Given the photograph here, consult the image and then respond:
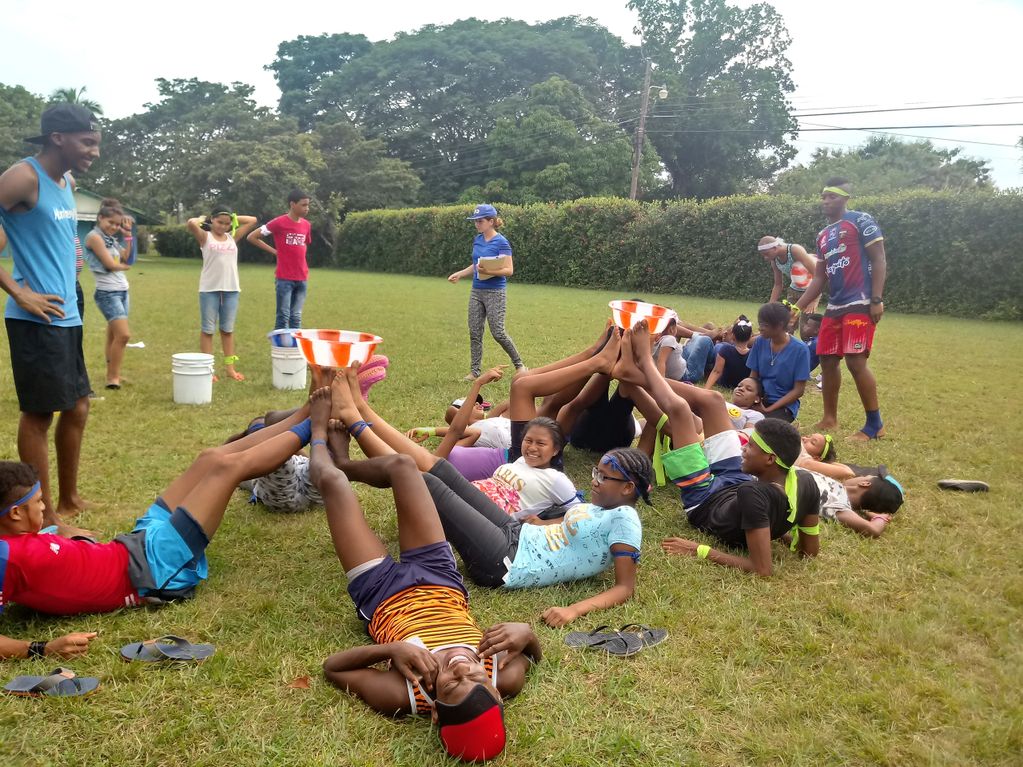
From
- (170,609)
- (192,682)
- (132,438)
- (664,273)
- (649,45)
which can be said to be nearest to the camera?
(192,682)

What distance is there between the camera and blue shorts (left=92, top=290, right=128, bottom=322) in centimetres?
743

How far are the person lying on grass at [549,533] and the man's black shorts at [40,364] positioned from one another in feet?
5.12

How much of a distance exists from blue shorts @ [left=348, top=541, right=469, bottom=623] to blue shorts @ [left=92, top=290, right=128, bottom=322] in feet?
18.8

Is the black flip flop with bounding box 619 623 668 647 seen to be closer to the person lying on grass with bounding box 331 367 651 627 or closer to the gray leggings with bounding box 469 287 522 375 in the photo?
the person lying on grass with bounding box 331 367 651 627

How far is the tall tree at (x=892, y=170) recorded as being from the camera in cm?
4506

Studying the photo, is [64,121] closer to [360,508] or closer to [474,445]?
[360,508]

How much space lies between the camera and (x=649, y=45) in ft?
153

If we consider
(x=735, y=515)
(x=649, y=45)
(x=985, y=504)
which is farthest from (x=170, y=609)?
(x=649, y=45)

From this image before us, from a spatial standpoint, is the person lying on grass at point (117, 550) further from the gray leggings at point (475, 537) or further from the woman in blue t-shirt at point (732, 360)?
the woman in blue t-shirt at point (732, 360)

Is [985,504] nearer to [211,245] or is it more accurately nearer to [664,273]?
[211,245]

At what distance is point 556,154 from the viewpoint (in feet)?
127

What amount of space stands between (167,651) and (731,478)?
3276mm

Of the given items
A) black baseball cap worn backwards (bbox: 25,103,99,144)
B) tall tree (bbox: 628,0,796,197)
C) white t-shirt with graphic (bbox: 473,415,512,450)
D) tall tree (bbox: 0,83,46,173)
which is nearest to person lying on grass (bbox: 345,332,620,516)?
white t-shirt with graphic (bbox: 473,415,512,450)

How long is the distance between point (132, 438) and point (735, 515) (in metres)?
4.84
